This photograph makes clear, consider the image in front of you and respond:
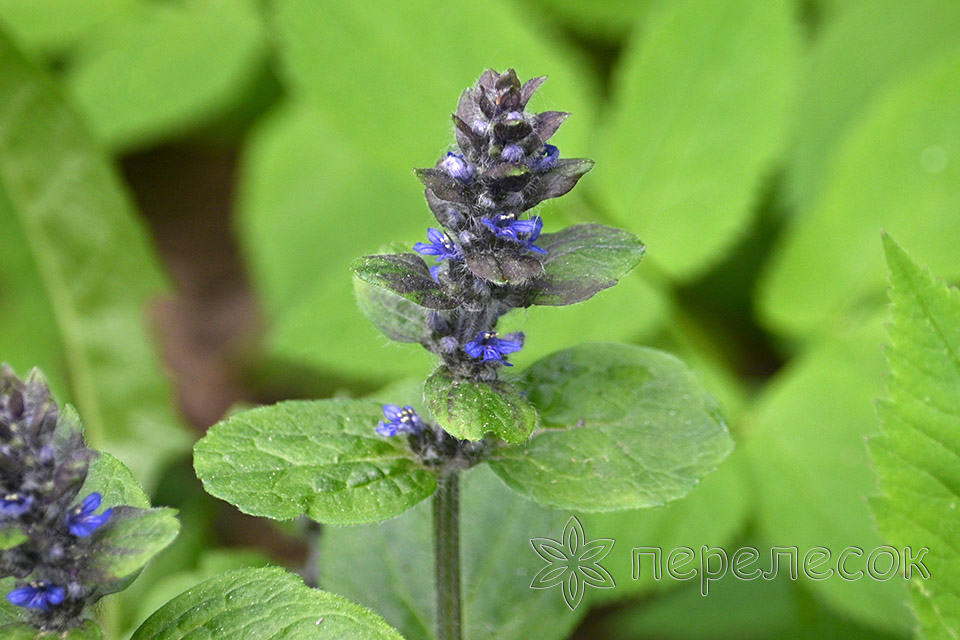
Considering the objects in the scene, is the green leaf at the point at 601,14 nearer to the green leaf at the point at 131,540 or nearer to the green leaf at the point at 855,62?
the green leaf at the point at 855,62

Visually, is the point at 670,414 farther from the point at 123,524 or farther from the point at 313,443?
the point at 123,524

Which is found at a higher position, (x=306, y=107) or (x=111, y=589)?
(x=306, y=107)

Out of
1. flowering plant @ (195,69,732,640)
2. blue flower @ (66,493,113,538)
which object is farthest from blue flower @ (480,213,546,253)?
blue flower @ (66,493,113,538)

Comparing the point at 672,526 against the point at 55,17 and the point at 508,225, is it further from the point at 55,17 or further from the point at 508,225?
the point at 55,17

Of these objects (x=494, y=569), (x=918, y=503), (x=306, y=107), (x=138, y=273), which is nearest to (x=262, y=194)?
(x=306, y=107)

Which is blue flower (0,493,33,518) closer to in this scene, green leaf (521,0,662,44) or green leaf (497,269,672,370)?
green leaf (497,269,672,370)

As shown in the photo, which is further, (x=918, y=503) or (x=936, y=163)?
(x=936, y=163)

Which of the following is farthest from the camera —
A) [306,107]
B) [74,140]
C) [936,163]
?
[306,107]
